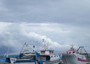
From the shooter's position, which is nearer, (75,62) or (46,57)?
(46,57)

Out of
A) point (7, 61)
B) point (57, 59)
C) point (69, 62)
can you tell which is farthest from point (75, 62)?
point (7, 61)

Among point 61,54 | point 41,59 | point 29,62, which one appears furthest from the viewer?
point 61,54

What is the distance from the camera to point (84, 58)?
6812 cm

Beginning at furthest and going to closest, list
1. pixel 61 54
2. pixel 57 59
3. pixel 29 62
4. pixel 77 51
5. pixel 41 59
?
pixel 77 51 → pixel 61 54 → pixel 57 59 → pixel 41 59 → pixel 29 62

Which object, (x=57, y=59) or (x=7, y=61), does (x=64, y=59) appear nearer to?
(x=57, y=59)

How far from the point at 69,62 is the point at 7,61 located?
17.5 m

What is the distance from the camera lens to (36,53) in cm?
5625

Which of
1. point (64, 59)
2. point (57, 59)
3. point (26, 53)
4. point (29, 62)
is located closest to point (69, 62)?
point (64, 59)

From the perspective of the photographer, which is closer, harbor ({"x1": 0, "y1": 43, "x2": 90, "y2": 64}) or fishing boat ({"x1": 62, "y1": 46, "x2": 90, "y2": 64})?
harbor ({"x1": 0, "y1": 43, "x2": 90, "y2": 64})

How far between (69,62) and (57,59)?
880 centimetres

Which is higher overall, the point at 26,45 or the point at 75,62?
the point at 26,45

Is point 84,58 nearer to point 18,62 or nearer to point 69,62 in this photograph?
point 69,62

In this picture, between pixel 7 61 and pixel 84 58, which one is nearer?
pixel 7 61

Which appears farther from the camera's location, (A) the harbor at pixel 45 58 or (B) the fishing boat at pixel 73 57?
(B) the fishing boat at pixel 73 57
